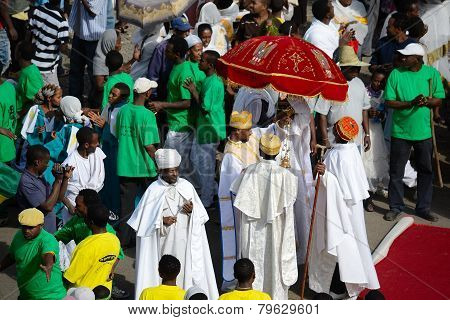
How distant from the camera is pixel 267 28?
13883mm

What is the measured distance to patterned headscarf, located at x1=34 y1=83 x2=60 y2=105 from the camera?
39.5 ft

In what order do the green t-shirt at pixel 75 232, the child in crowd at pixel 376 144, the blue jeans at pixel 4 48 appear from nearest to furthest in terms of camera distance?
the green t-shirt at pixel 75 232 < the child in crowd at pixel 376 144 < the blue jeans at pixel 4 48

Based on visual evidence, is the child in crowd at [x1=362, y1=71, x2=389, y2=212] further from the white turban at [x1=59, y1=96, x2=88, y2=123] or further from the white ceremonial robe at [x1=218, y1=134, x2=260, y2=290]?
the white turban at [x1=59, y1=96, x2=88, y2=123]

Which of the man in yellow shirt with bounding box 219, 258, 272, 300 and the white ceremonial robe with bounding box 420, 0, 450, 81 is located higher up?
the white ceremonial robe with bounding box 420, 0, 450, 81

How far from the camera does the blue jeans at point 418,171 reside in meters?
12.5

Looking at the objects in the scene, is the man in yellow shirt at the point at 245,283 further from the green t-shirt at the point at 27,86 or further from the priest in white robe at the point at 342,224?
the green t-shirt at the point at 27,86

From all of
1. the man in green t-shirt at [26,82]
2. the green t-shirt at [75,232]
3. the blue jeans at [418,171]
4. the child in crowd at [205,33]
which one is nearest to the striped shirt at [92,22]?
the child in crowd at [205,33]

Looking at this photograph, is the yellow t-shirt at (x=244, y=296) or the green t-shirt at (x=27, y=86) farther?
the green t-shirt at (x=27, y=86)

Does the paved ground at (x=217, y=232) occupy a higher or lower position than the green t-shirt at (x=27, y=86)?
lower

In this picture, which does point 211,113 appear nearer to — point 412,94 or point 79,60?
point 412,94

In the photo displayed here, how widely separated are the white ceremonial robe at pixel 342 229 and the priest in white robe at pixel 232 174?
2.66 feet

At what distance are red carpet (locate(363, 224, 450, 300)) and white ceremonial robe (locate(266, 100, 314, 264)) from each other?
2.92 feet

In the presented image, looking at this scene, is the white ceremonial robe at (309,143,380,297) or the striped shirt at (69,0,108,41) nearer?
the white ceremonial robe at (309,143,380,297)

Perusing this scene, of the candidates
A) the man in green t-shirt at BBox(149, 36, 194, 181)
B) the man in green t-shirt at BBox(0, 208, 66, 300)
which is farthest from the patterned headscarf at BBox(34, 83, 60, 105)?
the man in green t-shirt at BBox(0, 208, 66, 300)
